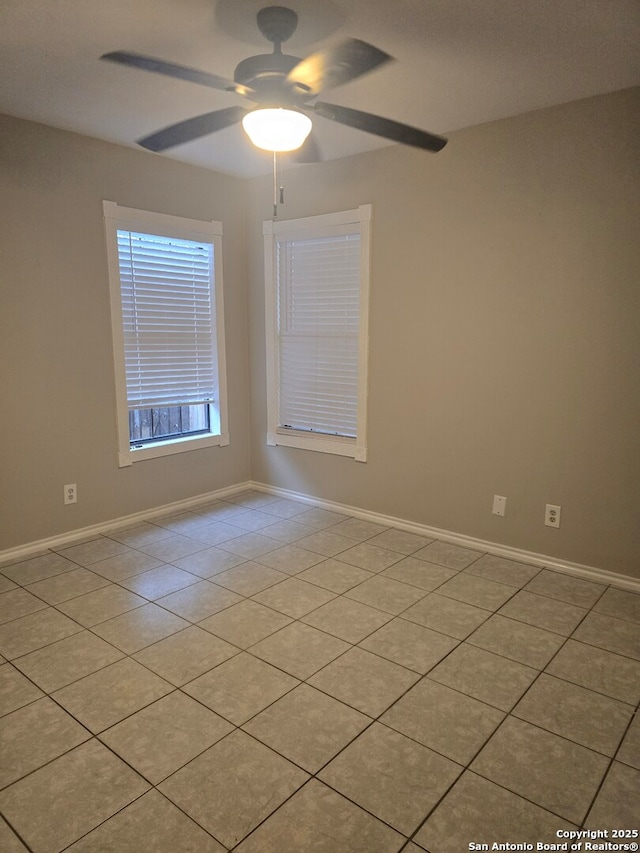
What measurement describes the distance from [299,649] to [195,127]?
2.16 metres

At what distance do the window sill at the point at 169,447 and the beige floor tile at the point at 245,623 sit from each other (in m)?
1.54

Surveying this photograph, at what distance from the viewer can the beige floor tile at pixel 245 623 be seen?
2.49 meters

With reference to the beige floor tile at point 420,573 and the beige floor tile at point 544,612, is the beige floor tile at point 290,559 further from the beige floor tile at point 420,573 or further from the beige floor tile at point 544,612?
the beige floor tile at point 544,612

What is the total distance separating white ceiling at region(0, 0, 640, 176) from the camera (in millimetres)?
2004

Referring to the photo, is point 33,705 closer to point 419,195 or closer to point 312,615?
point 312,615

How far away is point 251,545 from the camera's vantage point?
355 cm

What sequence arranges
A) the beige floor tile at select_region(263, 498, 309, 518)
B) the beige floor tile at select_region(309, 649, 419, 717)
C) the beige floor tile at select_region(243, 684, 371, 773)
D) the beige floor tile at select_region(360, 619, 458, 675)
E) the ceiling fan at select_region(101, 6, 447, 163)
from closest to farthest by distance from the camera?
1. the ceiling fan at select_region(101, 6, 447, 163)
2. the beige floor tile at select_region(243, 684, 371, 773)
3. the beige floor tile at select_region(309, 649, 419, 717)
4. the beige floor tile at select_region(360, 619, 458, 675)
5. the beige floor tile at select_region(263, 498, 309, 518)

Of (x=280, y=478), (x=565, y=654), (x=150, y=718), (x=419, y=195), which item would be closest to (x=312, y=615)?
(x=150, y=718)

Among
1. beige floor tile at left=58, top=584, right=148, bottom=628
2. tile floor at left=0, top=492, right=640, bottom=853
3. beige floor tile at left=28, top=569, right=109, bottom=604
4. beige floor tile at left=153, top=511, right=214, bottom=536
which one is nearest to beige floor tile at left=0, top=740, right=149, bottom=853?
tile floor at left=0, top=492, right=640, bottom=853

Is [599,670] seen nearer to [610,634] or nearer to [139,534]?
[610,634]

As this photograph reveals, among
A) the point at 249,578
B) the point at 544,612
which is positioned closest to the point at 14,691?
the point at 249,578

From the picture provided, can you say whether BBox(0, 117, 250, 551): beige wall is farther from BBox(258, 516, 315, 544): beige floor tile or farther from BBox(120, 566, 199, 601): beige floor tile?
BBox(258, 516, 315, 544): beige floor tile

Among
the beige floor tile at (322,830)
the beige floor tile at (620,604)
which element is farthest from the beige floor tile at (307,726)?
the beige floor tile at (620,604)

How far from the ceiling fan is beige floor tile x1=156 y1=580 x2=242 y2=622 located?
6.87 feet
